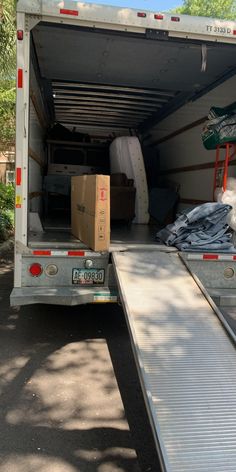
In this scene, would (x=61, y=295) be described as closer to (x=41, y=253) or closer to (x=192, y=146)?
(x=41, y=253)

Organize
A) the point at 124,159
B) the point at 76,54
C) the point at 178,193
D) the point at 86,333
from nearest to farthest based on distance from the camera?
the point at 86,333 < the point at 76,54 < the point at 178,193 < the point at 124,159

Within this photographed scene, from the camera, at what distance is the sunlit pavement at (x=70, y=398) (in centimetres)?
266

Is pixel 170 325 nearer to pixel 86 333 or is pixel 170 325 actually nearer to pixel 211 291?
pixel 211 291

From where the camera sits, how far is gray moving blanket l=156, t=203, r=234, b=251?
14.5 ft

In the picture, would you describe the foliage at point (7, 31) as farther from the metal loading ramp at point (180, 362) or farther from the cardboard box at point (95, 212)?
the metal loading ramp at point (180, 362)

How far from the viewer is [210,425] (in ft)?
8.12

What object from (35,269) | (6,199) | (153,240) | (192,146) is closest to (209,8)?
(6,199)

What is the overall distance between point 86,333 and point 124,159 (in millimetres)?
3610

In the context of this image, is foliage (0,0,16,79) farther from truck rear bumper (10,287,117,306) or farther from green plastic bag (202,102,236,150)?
truck rear bumper (10,287,117,306)

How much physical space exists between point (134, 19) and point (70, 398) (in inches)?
127

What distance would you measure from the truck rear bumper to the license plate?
7 centimetres

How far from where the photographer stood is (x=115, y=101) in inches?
282

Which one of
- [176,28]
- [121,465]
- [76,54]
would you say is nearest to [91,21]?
[176,28]

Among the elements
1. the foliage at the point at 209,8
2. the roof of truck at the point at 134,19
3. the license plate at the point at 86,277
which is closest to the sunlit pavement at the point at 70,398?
the license plate at the point at 86,277
